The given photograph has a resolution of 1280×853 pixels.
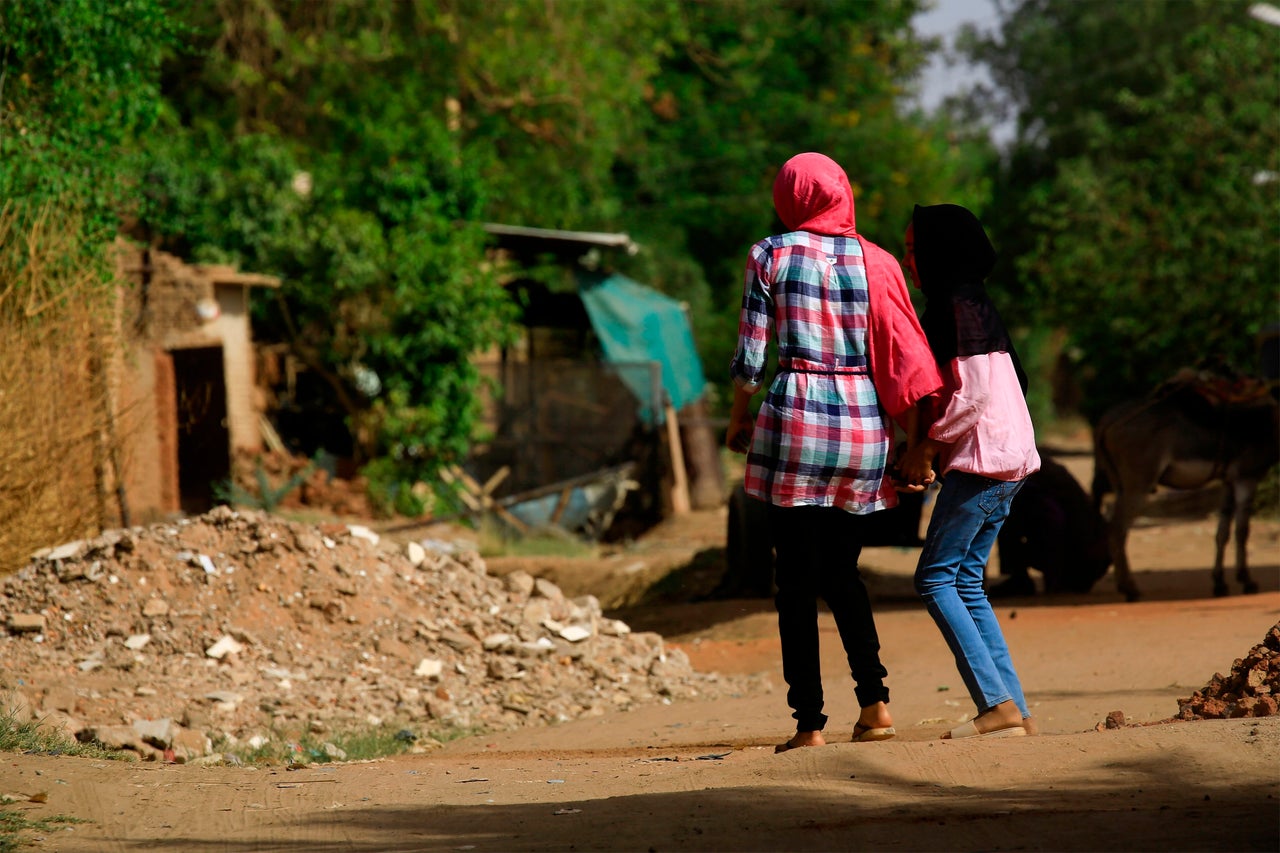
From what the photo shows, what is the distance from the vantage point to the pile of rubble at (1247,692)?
4754mm

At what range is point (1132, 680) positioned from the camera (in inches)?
288

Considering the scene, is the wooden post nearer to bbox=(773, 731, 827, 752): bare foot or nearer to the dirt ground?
the dirt ground

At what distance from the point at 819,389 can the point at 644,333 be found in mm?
15191

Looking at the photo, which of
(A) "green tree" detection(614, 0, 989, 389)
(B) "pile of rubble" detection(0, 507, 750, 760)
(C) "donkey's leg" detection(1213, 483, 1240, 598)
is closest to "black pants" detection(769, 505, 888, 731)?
(B) "pile of rubble" detection(0, 507, 750, 760)

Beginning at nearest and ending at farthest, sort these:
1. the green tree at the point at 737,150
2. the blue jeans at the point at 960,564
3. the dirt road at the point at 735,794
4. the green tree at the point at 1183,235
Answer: the dirt road at the point at 735,794 < the blue jeans at the point at 960,564 < the green tree at the point at 1183,235 < the green tree at the point at 737,150

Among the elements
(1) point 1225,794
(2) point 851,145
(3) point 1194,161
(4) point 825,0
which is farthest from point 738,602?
(4) point 825,0

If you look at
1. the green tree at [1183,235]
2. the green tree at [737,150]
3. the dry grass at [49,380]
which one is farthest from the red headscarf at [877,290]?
the green tree at [737,150]

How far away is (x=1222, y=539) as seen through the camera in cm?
1142

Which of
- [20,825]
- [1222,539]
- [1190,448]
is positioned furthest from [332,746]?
[1222,539]

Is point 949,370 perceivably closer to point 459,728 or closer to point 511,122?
point 459,728

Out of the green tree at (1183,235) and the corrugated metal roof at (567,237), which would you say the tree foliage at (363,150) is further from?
the green tree at (1183,235)

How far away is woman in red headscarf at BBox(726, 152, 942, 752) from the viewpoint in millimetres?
4645

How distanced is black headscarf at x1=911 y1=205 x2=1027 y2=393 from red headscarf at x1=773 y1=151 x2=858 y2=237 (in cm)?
26

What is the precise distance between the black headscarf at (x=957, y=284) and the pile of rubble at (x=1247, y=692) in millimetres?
1322
